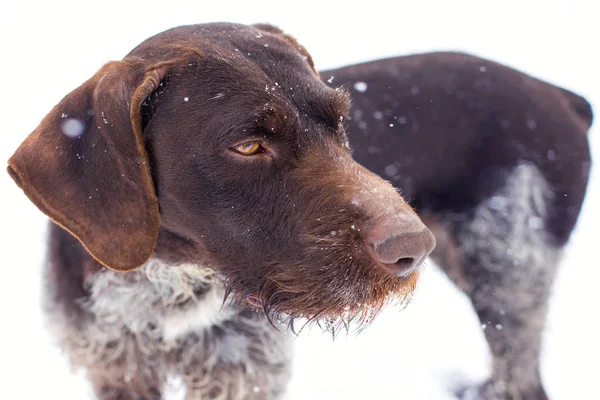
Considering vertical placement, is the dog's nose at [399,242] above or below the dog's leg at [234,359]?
above

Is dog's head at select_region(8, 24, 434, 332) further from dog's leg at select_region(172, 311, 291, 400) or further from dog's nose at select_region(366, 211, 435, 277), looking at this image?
dog's leg at select_region(172, 311, 291, 400)

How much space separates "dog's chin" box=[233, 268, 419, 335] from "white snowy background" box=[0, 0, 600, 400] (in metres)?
1.68

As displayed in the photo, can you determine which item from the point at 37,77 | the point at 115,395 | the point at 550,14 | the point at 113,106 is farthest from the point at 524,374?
the point at 550,14

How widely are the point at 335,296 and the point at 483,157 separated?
1814 mm

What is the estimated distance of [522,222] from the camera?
3.76 m

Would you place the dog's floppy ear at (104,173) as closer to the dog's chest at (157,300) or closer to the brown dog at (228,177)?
the brown dog at (228,177)

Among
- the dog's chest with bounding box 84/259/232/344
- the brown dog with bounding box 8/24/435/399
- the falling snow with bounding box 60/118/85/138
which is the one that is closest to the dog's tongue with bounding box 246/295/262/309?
the brown dog with bounding box 8/24/435/399

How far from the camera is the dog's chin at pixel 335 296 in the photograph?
7.30 feet

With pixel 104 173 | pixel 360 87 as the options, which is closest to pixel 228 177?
pixel 104 173

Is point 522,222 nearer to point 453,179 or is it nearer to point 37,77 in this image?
point 453,179

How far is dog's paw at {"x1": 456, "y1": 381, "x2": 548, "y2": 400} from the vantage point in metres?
4.04

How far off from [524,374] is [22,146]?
3.22m

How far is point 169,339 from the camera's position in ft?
10.4

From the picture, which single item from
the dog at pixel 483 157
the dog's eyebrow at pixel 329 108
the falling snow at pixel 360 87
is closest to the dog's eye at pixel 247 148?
the dog's eyebrow at pixel 329 108
